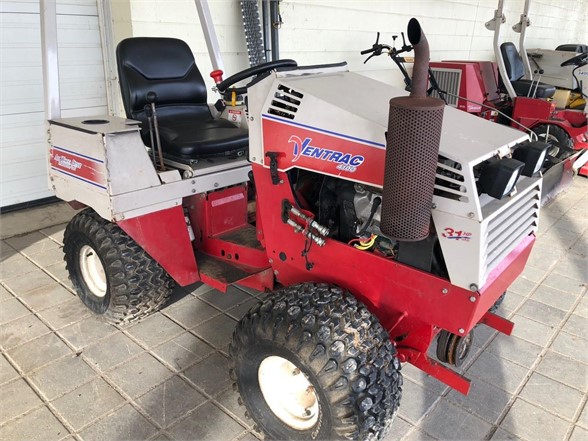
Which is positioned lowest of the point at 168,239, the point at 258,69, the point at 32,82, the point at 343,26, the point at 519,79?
the point at 168,239

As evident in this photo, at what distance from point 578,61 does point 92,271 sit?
20.1ft

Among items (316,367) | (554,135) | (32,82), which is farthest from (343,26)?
(316,367)

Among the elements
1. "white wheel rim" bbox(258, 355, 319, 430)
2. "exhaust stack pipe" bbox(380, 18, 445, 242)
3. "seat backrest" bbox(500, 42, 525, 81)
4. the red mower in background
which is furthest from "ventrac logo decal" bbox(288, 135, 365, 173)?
"seat backrest" bbox(500, 42, 525, 81)

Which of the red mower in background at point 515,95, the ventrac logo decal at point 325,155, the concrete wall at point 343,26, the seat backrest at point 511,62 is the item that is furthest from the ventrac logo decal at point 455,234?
the seat backrest at point 511,62

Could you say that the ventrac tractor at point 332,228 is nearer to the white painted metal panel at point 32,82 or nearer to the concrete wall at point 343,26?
the white painted metal panel at point 32,82

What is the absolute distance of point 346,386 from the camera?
147 cm

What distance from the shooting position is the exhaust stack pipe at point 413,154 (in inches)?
48.9

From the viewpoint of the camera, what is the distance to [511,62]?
578 cm

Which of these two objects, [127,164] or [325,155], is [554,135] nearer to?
[325,155]

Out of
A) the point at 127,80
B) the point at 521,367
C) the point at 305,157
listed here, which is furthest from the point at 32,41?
the point at 521,367

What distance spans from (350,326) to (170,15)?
3.27m

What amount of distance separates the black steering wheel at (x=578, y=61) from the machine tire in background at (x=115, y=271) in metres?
5.82

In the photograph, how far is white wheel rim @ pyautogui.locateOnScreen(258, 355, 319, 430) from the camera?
1.70 m

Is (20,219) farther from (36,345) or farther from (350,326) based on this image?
(350,326)
